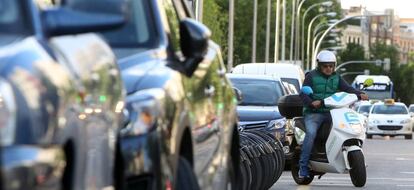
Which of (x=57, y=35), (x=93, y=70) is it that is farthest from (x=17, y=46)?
(x=93, y=70)

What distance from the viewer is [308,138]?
17.0 m

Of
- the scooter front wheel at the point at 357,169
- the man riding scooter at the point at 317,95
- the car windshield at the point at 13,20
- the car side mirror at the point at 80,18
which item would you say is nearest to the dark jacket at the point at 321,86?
the man riding scooter at the point at 317,95

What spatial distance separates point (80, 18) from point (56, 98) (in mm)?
400

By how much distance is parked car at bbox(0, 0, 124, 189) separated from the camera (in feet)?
12.5

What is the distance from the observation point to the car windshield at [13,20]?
445 cm

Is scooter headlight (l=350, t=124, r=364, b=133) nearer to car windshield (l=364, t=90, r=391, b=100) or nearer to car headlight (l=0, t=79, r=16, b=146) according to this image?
car headlight (l=0, t=79, r=16, b=146)

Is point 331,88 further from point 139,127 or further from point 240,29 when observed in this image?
point 240,29

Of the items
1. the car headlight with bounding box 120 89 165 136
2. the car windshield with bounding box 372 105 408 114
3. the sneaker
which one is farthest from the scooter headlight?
the car windshield with bounding box 372 105 408 114

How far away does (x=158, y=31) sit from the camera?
22.7ft

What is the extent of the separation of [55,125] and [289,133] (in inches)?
657

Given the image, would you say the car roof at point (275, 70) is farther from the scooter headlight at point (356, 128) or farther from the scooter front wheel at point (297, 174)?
the scooter headlight at point (356, 128)

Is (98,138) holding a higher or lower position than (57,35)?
lower

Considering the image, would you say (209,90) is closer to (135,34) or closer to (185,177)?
(135,34)

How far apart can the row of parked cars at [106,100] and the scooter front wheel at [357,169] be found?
8866 millimetres
